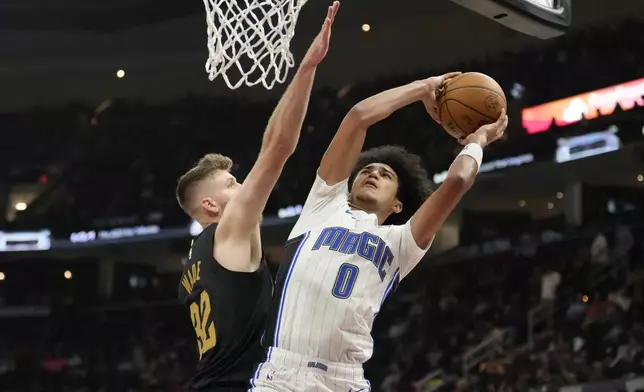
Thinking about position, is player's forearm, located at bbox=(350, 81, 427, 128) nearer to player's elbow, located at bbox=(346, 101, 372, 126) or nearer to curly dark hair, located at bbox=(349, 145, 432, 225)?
player's elbow, located at bbox=(346, 101, 372, 126)

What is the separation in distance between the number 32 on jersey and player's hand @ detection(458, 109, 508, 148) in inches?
40.5

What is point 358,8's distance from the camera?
39.5 ft

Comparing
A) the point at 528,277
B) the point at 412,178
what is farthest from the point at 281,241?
the point at 412,178

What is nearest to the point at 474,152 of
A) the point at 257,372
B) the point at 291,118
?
the point at 291,118

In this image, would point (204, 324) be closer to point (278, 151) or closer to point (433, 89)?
point (278, 151)

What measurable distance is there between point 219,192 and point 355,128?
52 centimetres

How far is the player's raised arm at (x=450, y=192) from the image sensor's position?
287cm

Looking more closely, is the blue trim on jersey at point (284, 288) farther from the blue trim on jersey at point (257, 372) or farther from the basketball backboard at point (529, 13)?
the basketball backboard at point (529, 13)

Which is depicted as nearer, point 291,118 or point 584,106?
point 291,118

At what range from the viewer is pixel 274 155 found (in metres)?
2.75

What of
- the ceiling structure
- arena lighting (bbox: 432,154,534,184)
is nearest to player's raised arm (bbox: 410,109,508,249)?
arena lighting (bbox: 432,154,534,184)

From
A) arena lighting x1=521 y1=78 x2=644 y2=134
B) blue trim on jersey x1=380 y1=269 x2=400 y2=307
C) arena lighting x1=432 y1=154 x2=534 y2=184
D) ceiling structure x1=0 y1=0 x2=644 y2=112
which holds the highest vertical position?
blue trim on jersey x1=380 y1=269 x2=400 y2=307

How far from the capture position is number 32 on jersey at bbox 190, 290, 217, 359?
2738 millimetres

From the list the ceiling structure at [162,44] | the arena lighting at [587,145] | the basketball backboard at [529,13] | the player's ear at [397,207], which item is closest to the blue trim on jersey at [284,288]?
the player's ear at [397,207]
